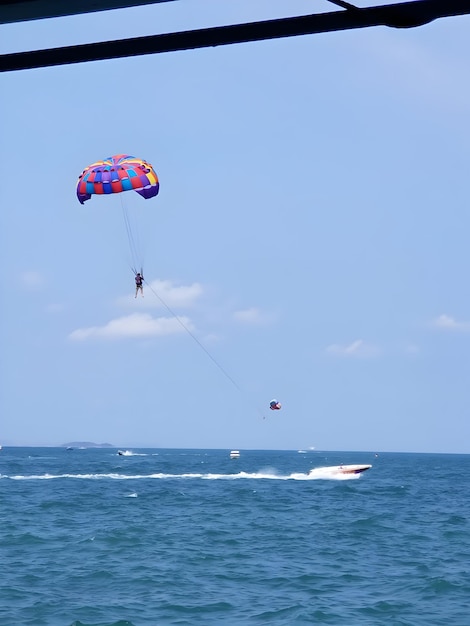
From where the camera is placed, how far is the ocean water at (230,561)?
74.2ft

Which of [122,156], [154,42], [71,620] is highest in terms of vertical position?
[122,156]

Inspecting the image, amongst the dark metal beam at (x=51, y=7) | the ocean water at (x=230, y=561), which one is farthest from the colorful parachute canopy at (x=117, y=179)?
the dark metal beam at (x=51, y=7)

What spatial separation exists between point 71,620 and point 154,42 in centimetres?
1991

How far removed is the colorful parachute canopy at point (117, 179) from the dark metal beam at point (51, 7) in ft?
81.3

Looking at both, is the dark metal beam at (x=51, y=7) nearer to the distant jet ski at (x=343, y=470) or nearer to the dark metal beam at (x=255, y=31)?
the dark metal beam at (x=255, y=31)

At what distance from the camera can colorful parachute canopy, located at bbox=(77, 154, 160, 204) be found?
94.0 feet

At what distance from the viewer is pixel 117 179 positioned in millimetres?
28844

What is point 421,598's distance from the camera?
24844 mm

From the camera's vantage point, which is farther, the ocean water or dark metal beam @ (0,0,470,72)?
the ocean water

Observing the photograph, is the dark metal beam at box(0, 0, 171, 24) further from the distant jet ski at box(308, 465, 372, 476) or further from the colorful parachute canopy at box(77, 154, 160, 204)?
the distant jet ski at box(308, 465, 372, 476)

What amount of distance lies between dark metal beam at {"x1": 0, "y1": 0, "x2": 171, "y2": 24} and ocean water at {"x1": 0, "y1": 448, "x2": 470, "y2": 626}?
19.1 metres

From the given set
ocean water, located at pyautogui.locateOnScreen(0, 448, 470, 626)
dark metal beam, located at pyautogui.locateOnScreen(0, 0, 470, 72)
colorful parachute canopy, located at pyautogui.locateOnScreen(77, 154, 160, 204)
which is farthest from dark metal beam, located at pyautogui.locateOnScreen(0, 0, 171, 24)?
colorful parachute canopy, located at pyautogui.locateOnScreen(77, 154, 160, 204)

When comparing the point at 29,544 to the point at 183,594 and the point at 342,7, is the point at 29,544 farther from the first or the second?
the point at 342,7

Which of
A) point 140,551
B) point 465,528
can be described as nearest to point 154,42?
point 140,551
